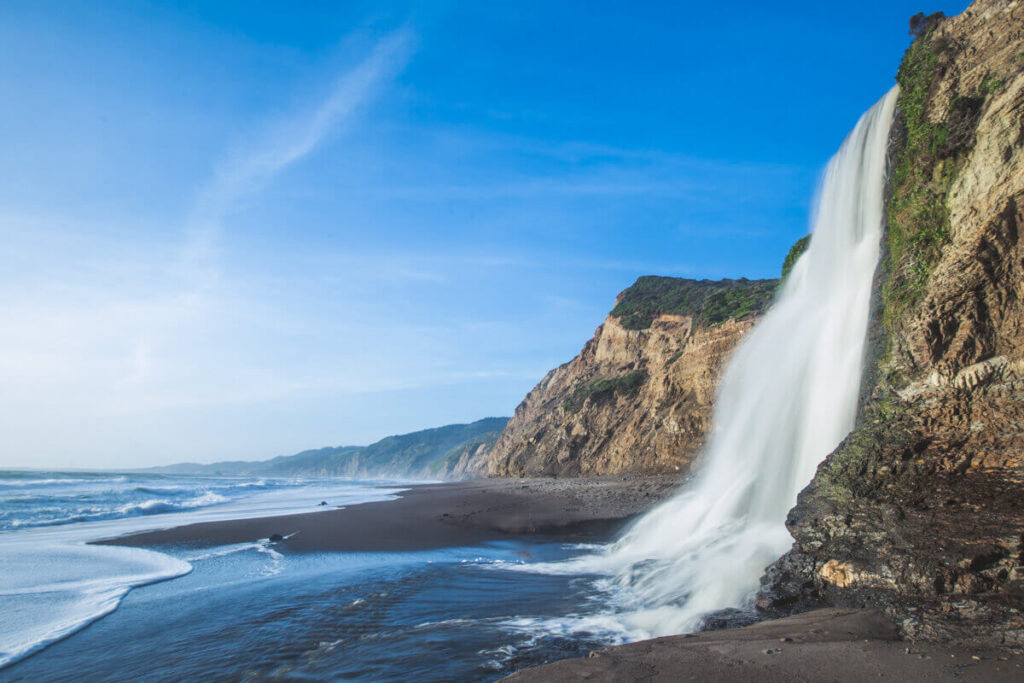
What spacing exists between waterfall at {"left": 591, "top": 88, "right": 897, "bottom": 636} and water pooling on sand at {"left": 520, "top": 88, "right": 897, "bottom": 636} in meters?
0.04

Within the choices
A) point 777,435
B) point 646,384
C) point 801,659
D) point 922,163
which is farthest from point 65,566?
point 646,384

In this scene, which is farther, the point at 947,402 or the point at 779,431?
the point at 779,431

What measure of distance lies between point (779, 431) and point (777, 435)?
12cm

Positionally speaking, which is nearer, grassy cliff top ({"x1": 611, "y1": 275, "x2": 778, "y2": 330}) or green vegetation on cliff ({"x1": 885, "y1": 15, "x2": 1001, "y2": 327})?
green vegetation on cliff ({"x1": 885, "y1": 15, "x2": 1001, "y2": 327})

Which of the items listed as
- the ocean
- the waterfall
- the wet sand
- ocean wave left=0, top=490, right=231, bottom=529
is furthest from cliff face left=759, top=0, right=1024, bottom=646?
ocean wave left=0, top=490, right=231, bottom=529

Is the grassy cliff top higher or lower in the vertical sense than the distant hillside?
higher

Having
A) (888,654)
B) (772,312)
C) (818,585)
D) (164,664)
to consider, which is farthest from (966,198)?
(164,664)

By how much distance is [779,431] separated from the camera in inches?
527

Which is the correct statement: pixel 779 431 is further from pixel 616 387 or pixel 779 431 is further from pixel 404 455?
pixel 404 455

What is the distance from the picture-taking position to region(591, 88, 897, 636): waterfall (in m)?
9.42

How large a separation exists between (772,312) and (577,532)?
10.6 meters

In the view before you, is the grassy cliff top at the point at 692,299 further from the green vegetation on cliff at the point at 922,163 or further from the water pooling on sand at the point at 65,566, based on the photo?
the water pooling on sand at the point at 65,566

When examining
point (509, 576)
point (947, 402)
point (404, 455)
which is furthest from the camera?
point (404, 455)

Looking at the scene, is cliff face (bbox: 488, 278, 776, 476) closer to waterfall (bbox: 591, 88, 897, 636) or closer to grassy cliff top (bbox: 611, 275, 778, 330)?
grassy cliff top (bbox: 611, 275, 778, 330)
